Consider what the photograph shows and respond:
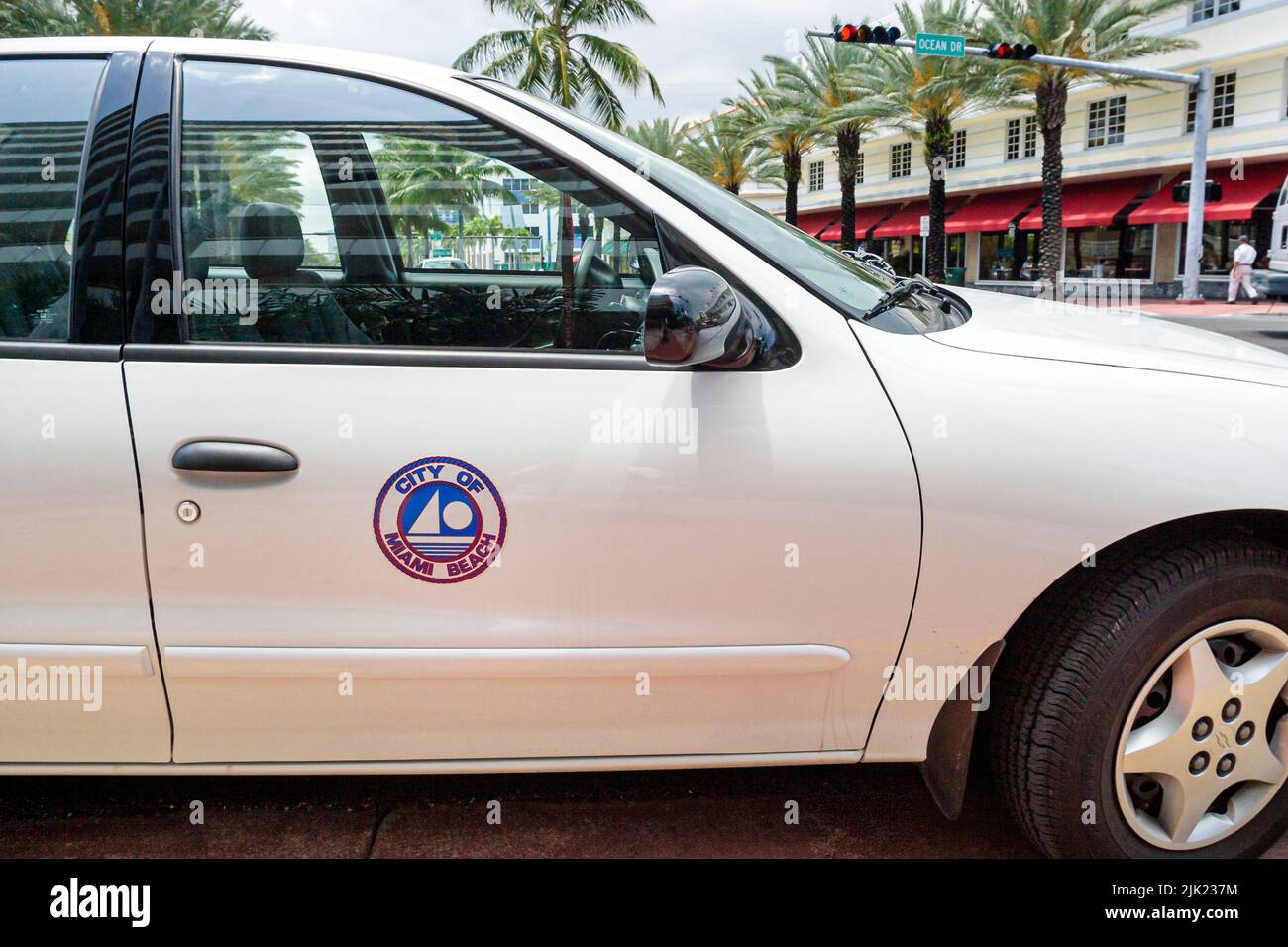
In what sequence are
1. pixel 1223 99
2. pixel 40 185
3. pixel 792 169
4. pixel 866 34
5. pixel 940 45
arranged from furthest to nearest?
pixel 792 169
pixel 1223 99
pixel 940 45
pixel 866 34
pixel 40 185

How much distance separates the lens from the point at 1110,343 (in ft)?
6.93

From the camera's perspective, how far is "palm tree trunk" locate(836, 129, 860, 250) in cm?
3397

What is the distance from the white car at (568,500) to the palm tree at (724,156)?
37798 mm

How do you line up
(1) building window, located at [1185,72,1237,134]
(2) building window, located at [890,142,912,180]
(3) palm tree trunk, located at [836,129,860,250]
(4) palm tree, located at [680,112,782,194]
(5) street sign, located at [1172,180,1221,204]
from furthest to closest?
(2) building window, located at [890,142,912,180], (4) palm tree, located at [680,112,782,194], (3) palm tree trunk, located at [836,129,860,250], (1) building window, located at [1185,72,1237,134], (5) street sign, located at [1172,180,1221,204]

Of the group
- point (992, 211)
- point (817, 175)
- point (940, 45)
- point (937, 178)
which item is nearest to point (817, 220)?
point (817, 175)

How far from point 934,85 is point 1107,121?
851cm

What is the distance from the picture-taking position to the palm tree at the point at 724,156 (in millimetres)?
38594

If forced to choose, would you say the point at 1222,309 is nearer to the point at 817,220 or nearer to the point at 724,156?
the point at 724,156

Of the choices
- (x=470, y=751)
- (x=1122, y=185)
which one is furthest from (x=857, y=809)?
(x=1122, y=185)

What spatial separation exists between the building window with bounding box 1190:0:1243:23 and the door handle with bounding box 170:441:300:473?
3224 cm

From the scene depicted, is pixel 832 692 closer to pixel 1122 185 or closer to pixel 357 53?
pixel 357 53

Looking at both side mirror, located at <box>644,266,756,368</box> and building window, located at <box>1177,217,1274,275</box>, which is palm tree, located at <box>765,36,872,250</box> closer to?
building window, located at <box>1177,217,1274,275</box>

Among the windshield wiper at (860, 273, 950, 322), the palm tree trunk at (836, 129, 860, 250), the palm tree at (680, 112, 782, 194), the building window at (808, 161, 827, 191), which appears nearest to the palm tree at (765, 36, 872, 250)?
the palm tree trunk at (836, 129, 860, 250)

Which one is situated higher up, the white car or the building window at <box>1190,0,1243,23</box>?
the building window at <box>1190,0,1243,23</box>
